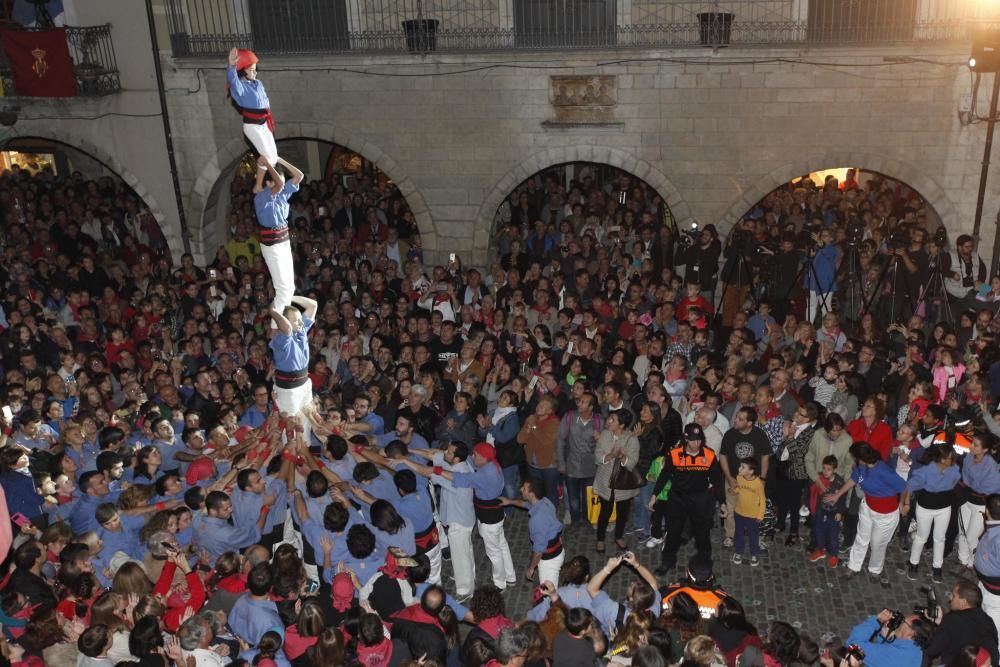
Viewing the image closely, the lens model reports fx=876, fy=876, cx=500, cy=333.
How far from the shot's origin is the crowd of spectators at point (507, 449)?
6430 mm

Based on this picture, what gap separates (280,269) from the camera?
881 centimetres

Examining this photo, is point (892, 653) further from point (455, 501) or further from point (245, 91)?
point (245, 91)

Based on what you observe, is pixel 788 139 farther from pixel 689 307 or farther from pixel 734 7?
pixel 689 307

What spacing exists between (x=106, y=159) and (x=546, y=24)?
907cm

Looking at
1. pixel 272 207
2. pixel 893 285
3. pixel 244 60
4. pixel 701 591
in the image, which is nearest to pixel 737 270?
pixel 893 285

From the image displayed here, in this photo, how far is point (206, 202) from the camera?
17375mm

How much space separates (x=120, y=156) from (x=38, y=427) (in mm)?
9335

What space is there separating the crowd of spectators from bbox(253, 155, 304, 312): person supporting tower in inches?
55.2

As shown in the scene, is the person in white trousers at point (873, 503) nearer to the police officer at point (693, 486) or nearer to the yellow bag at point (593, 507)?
the police officer at point (693, 486)

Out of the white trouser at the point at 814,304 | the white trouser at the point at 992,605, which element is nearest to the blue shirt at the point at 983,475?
the white trouser at the point at 992,605

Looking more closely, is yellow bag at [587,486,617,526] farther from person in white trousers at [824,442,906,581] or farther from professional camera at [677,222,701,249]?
professional camera at [677,222,701,249]

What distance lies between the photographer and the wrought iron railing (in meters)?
16.5

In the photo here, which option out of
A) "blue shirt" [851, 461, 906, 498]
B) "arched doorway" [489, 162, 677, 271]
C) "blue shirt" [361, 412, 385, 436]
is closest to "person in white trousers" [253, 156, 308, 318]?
"blue shirt" [361, 412, 385, 436]

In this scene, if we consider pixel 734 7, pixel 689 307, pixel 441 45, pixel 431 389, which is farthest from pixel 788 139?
pixel 431 389
